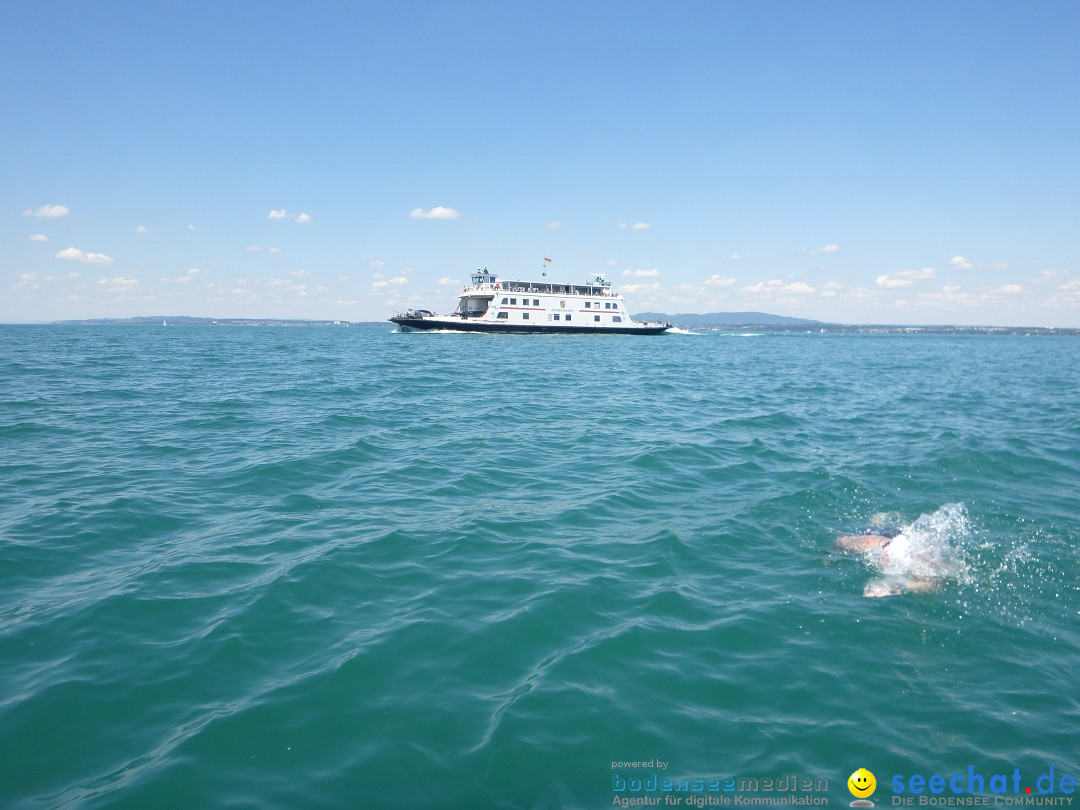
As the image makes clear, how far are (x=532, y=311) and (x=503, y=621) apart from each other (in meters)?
66.1

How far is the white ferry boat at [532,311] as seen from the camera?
68188mm

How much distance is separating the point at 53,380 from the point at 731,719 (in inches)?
1177

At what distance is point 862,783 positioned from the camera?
3.93 metres

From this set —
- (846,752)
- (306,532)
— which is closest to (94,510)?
(306,532)

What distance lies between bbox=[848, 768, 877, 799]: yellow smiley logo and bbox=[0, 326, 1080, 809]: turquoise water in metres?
0.08

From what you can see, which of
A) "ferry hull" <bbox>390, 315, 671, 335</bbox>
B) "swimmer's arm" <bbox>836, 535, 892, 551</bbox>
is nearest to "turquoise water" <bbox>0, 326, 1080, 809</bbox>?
"swimmer's arm" <bbox>836, 535, 892, 551</bbox>

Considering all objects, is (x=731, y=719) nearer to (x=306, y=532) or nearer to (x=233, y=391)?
(x=306, y=532)

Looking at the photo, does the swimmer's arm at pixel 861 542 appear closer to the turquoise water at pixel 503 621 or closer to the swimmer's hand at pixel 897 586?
the turquoise water at pixel 503 621

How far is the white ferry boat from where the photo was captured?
224 feet

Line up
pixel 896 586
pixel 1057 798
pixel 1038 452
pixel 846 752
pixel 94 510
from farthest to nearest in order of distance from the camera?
pixel 1038 452 < pixel 94 510 < pixel 896 586 < pixel 846 752 < pixel 1057 798

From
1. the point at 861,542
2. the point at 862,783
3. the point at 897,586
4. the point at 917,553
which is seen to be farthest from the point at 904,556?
the point at 862,783

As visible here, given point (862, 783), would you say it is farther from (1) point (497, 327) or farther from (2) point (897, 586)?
(1) point (497, 327)

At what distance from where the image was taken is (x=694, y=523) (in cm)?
855

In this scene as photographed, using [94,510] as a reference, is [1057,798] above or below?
below
